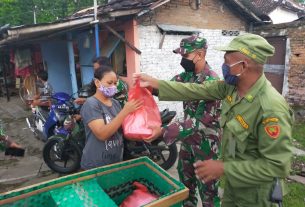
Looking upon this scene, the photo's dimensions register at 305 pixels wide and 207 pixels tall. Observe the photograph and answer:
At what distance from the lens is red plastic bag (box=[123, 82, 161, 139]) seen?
229 centimetres

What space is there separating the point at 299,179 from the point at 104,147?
363 centimetres

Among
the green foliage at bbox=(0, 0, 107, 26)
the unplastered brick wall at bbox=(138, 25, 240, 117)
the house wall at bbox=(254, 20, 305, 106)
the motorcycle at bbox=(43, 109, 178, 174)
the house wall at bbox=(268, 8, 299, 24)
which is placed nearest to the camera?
the motorcycle at bbox=(43, 109, 178, 174)

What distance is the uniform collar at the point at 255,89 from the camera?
1.62 meters

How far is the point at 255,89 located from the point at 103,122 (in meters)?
1.23

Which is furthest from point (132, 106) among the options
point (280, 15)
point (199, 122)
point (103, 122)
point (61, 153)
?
point (280, 15)

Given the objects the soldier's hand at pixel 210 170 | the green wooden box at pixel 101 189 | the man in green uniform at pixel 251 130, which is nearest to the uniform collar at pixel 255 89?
the man in green uniform at pixel 251 130

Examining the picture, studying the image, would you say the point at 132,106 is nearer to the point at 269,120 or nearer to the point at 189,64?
→ the point at 189,64

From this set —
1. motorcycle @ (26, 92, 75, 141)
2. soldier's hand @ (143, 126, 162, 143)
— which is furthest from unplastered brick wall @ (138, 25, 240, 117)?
soldier's hand @ (143, 126, 162, 143)

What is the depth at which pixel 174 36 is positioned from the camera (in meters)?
7.17

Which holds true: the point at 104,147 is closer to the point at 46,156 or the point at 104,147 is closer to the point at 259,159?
the point at 259,159

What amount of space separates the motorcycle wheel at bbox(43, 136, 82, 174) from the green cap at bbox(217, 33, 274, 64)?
3.50 m

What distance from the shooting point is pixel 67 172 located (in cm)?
462

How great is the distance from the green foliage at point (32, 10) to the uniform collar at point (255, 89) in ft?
75.4

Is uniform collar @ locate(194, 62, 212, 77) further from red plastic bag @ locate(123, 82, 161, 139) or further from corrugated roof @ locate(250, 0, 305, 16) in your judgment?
corrugated roof @ locate(250, 0, 305, 16)
